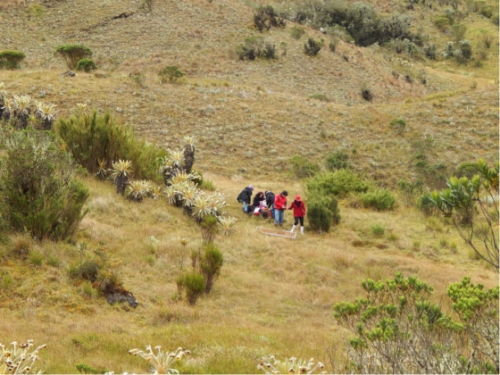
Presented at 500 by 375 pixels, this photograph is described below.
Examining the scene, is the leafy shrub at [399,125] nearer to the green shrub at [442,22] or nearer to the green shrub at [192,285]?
the green shrub at [192,285]

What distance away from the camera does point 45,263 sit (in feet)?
25.4

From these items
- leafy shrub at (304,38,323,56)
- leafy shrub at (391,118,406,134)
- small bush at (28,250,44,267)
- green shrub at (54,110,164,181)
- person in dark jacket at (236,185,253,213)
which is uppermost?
leafy shrub at (304,38,323,56)

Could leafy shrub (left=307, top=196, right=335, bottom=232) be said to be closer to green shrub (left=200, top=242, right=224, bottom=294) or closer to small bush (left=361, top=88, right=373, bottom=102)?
green shrub (left=200, top=242, right=224, bottom=294)

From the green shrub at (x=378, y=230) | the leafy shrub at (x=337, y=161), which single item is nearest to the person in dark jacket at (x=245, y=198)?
the green shrub at (x=378, y=230)

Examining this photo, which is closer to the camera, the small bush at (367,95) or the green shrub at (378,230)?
the green shrub at (378,230)

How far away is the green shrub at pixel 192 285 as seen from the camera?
7.67 m

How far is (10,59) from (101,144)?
67.3 feet

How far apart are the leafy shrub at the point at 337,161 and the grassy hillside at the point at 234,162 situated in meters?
0.55

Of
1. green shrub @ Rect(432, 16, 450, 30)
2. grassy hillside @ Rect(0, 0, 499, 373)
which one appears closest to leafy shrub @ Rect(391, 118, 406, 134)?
grassy hillside @ Rect(0, 0, 499, 373)

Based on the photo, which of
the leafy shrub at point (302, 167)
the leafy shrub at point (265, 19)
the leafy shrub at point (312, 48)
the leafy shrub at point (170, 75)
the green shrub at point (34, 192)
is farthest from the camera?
the leafy shrub at point (265, 19)

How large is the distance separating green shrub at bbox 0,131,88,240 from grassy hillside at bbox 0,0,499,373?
1.15ft

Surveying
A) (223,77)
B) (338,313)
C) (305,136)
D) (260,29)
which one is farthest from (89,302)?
(260,29)

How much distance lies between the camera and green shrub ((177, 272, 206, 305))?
7667 mm

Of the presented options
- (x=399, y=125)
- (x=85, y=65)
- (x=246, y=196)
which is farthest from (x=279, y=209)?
(x=85, y=65)
